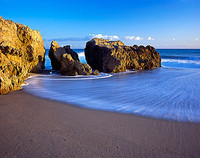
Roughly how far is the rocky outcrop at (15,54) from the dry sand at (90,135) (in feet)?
6.84

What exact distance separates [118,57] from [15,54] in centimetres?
827

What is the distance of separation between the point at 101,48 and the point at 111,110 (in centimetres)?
1106

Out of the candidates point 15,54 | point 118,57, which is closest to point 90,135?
point 15,54

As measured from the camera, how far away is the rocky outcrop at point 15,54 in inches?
201

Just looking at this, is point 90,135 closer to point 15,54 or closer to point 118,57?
point 15,54

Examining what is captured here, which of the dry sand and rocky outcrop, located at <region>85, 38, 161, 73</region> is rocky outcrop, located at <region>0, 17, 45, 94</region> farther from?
rocky outcrop, located at <region>85, 38, 161, 73</region>

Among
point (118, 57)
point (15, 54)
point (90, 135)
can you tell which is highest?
point (15, 54)

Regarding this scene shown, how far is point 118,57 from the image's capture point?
1286 cm

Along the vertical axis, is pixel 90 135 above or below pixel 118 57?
below

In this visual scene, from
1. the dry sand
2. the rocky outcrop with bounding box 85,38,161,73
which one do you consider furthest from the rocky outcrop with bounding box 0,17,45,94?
the rocky outcrop with bounding box 85,38,161,73

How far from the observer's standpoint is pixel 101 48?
45.6 ft

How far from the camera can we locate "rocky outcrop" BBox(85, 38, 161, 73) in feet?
41.4

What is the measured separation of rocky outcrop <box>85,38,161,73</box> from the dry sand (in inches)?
373

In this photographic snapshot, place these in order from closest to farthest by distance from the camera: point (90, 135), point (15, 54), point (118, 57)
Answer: point (90, 135), point (15, 54), point (118, 57)
